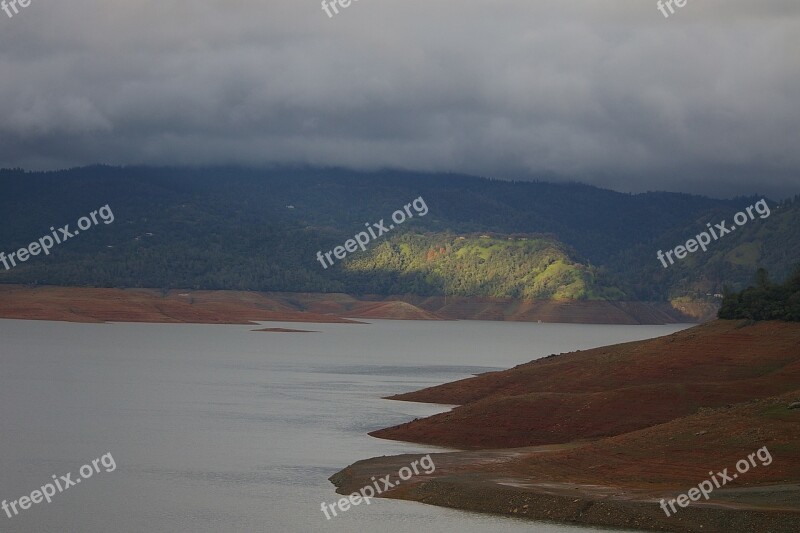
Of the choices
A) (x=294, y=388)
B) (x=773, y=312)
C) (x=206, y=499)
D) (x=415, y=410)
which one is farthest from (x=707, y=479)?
(x=294, y=388)

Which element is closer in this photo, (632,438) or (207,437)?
(632,438)

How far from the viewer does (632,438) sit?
56125mm

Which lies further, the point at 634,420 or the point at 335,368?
→ the point at 335,368

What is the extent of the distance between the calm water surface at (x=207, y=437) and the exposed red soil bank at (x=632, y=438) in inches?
89.1

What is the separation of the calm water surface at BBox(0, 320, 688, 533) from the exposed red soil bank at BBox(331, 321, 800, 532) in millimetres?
2262

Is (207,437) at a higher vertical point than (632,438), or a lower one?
higher

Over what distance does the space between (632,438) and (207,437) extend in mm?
25696

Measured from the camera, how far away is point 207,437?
6844cm

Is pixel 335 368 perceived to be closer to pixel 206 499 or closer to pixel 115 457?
pixel 115 457

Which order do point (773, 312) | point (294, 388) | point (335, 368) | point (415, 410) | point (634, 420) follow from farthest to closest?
point (335, 368) < point (294, 388) < point (773, 312) < point (415, 410) < point (634, 420)

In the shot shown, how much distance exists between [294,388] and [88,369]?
29501 millimetres

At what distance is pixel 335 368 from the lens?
129 meters

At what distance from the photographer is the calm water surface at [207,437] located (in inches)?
1762

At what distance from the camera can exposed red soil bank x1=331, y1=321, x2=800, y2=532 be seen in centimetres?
4319
